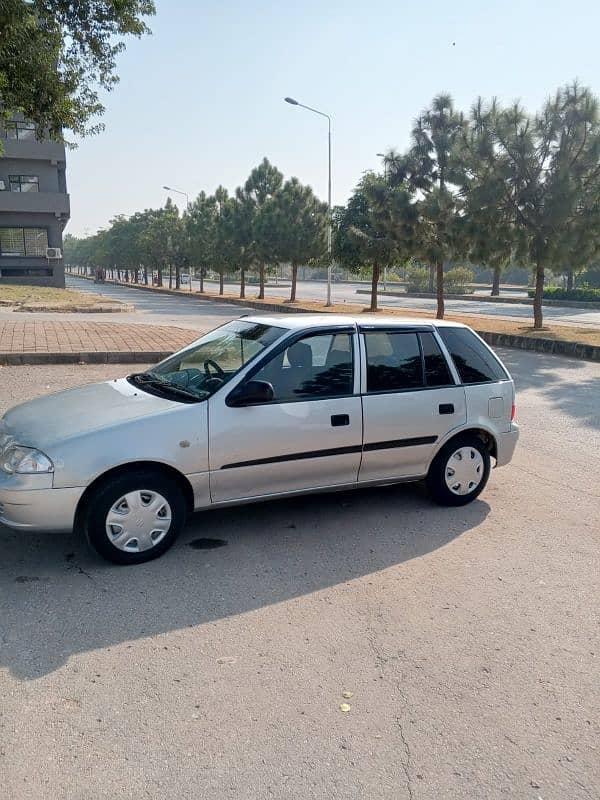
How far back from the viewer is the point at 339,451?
4.71 metres

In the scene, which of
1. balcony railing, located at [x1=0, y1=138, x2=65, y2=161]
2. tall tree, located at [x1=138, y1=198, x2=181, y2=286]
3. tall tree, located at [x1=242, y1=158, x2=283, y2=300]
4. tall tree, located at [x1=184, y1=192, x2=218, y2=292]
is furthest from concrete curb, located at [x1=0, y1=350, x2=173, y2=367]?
tall tree, located at [x1=138, y1=198, x2=181, y2=286]

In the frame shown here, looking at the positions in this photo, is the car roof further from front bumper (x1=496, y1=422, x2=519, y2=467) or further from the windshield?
front bumper (x1=496, y1=422, x2=519, y2=467)

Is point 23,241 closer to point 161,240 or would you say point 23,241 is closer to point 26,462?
point 161,240

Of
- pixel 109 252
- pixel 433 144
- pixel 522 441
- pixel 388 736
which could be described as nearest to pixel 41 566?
pixel 388 736

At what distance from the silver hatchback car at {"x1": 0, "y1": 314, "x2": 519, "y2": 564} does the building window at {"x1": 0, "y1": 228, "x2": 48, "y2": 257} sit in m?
45.7

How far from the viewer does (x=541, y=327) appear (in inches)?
784

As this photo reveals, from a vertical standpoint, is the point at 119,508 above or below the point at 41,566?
above

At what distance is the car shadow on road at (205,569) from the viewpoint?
135 inches

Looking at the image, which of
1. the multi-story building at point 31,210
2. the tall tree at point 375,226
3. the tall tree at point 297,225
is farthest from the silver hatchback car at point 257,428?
the multi-story building at point 31,210

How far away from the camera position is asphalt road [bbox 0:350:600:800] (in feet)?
8.24

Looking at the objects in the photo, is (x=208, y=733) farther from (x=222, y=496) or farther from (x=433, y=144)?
(x=433, y=144)

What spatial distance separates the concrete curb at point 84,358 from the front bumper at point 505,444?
801 centimetres

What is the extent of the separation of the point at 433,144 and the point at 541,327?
8.36 metres

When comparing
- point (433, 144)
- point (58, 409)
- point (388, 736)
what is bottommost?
point (388, 736)
